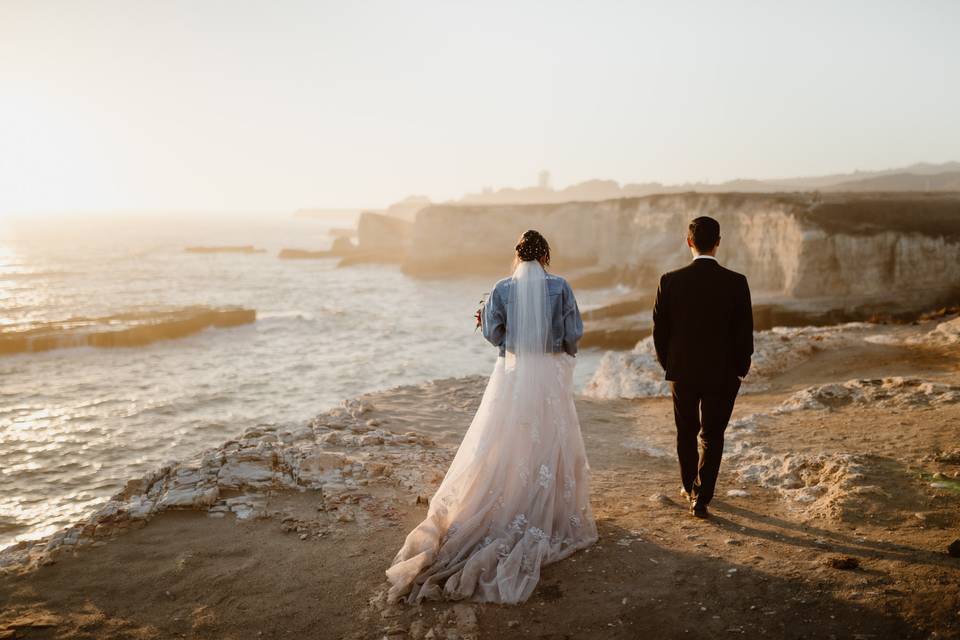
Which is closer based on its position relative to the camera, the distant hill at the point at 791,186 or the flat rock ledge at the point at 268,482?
the flat rock ledge at the point at 268,482

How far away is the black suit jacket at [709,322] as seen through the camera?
4.49m

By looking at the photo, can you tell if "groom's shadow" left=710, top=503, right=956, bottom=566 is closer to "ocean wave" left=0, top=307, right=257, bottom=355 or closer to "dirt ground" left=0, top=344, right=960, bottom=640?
"dirt ground" left=0, top=344, right=960, bottom=640

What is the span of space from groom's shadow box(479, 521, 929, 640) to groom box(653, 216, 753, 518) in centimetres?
101

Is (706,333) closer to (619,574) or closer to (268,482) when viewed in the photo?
(619,574)

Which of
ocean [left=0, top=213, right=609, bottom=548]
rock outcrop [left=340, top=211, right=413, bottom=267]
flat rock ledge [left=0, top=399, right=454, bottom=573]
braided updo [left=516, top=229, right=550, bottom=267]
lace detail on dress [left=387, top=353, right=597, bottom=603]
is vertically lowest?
ocean [left=0, top=213, right=609, bottom=548]

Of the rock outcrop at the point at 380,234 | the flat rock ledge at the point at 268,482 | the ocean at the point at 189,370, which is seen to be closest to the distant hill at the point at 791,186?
the rock outcrop at the point at 380,234

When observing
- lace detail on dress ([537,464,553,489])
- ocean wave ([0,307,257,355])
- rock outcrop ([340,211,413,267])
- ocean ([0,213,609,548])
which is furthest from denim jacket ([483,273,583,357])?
rock outcrop ([340,211,413,267])

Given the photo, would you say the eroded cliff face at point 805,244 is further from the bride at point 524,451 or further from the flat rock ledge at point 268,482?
the bride at point 524,451

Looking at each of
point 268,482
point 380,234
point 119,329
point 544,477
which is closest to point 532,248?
point 544,477

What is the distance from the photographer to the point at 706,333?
454 centimetres

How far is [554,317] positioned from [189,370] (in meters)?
18.9

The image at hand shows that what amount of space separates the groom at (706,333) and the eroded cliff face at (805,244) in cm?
2204

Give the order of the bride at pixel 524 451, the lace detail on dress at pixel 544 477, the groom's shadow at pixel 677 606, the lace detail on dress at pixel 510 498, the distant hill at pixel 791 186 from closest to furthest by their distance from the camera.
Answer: the groom's shadow at pixel 677 606
the lace detail on dress at pixel 510 498
the bride at pixel 524 451
the lace detail on dress at pixel 544 477
the distant hill at pixel 791 186

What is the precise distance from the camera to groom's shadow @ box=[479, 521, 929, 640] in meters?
3.38
